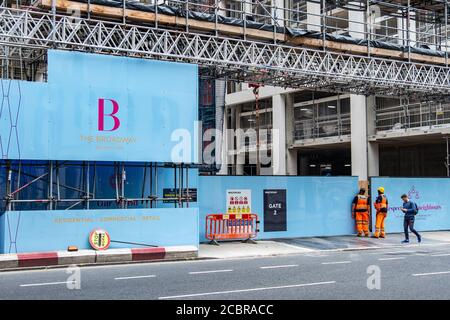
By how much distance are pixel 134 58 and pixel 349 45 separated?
8.62 m

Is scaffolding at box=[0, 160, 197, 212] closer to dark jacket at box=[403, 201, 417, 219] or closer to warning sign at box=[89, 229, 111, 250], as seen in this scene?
warning sign at box=[89, 229, 111, 250]

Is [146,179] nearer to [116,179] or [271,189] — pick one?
[116,179]

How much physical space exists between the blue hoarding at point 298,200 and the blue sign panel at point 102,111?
3.09 meters

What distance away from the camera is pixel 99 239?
15.2 metres

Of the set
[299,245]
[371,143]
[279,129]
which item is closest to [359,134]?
[371,143]

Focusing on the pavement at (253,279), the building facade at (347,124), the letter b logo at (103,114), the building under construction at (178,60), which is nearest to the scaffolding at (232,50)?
the building under construction at (178,60)

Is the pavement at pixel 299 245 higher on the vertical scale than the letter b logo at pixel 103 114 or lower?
lower

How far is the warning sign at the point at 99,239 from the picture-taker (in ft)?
49.5

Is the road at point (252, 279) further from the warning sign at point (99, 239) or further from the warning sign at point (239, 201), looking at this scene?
the warning sign at point (239, 201)

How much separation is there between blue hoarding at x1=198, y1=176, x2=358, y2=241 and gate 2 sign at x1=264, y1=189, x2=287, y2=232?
0.17 feet

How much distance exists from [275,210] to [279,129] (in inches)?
828

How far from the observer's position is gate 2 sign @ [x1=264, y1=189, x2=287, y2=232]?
65.9 ft

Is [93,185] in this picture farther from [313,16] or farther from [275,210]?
[313,16]
